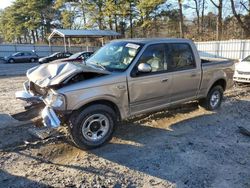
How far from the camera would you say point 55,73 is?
16.8 feet

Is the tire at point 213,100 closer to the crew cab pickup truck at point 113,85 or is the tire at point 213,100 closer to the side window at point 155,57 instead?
the crew cab pickup truck at point 113,85

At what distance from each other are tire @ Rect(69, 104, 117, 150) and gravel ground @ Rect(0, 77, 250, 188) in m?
0.18

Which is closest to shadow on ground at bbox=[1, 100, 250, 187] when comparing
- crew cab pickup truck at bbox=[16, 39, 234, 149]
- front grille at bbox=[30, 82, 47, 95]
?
crew cab pickup truck at bbox=[16, 39, 234, 149]

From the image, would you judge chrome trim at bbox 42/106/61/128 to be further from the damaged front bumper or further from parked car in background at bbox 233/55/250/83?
parked car in background at bbox 233/55/250/83

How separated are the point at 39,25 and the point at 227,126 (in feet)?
201

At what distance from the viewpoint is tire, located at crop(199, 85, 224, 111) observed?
771 centimetres

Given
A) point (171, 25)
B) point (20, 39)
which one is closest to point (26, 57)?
point (171, 25)

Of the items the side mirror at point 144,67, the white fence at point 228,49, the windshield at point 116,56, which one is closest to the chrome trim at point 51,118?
the windshield at point 116,56

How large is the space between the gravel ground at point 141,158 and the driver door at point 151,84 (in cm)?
65

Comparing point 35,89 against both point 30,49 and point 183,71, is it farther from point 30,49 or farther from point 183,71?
point 30,49

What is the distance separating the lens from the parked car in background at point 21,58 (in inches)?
1419

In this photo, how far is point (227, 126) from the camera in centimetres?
675

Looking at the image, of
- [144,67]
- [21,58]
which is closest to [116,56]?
[144,67]

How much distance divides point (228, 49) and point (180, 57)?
1987 cm
